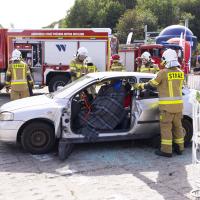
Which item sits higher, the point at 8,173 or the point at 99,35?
the point at 99,35

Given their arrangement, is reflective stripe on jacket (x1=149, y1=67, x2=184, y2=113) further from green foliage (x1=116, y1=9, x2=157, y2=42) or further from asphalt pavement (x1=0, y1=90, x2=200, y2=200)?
green foliage (x1=116, y1=9, x2=157, y2=42)

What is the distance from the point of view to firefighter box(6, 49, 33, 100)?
9.07 meters

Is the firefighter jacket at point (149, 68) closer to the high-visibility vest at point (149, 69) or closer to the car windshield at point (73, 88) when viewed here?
the high-visibility vest at point (149, 69)

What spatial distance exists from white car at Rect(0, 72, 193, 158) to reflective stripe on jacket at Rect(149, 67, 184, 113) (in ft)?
1.18

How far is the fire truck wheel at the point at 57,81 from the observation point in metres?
14.9

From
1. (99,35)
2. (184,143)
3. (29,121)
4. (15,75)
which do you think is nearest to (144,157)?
(184,143)

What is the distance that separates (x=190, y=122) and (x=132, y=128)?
110cm

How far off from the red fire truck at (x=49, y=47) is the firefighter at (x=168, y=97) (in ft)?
28.3

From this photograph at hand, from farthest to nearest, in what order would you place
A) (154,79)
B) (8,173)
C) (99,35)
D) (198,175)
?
(99,35) → (154,79) → (8,173) → (198,175)

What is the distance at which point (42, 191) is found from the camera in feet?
16.4

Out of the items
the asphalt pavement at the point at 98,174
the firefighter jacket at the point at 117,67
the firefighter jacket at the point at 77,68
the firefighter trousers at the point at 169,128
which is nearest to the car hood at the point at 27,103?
the asphalt pavement at the point at 98,174

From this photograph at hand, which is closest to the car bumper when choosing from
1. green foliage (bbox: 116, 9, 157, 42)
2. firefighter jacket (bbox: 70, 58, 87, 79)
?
firefighter jacket (bbox: 70, 58, 87, 79)

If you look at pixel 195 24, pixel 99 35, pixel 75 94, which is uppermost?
pixel 195 24

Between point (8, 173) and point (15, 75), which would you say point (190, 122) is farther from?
point (15, 75)
